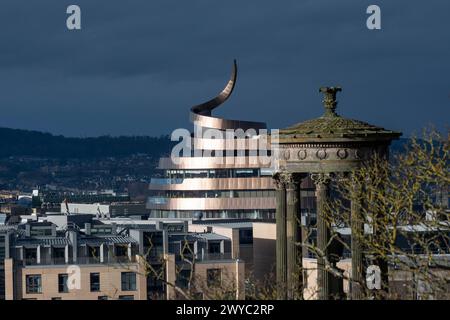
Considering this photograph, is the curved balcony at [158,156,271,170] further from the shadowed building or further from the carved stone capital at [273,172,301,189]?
the carved stone capital at [273,172,301,189]

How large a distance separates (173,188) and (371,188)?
115 metres

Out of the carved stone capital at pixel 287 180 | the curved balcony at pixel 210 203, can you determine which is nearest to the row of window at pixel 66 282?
the carved stone capital at pixel 287 180

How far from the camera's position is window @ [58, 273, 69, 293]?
81.0 metres

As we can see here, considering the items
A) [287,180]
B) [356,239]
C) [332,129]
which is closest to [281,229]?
[287,180]

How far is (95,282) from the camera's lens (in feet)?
268

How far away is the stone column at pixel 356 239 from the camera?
33.3m

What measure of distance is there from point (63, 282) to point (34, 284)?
142 cm

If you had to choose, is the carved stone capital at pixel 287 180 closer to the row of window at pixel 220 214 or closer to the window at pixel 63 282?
the window at pixel 63 282

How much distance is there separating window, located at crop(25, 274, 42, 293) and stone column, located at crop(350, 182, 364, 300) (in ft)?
156

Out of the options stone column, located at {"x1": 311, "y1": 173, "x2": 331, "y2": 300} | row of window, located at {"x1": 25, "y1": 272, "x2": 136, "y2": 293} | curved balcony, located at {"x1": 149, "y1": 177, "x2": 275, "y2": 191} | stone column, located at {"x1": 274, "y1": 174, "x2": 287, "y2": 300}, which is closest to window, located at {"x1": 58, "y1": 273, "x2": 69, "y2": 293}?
row of window, located at {"x1": 25, "y1": 272, "x2": 136, "y2": 293}
